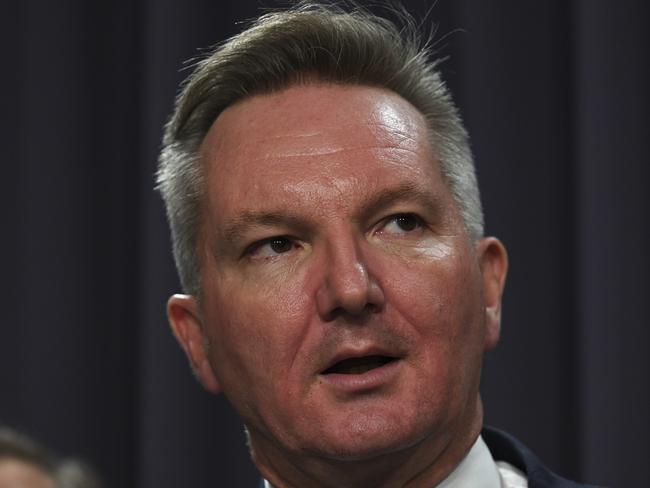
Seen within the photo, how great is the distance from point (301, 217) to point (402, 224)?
120 millimetres

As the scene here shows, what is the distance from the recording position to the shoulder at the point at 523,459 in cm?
143

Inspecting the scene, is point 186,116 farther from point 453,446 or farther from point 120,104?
point 120,104

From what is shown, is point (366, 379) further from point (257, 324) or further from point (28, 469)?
point (28, 469)

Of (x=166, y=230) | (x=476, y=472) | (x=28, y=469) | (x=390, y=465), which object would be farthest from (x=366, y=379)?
(x=166, y=230)

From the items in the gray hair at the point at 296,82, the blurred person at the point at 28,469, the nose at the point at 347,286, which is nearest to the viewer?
the nose at the point at 347,286

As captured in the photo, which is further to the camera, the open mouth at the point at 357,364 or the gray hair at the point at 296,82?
the gray hair at the point at 296,82

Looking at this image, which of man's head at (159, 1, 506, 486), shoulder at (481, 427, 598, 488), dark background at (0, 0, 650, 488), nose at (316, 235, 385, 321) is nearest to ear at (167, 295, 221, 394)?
man's head at (159, 1, 506, 486)

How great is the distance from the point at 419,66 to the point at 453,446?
480mm

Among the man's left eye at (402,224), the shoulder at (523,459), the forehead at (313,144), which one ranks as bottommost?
the shoulder at (523,459)

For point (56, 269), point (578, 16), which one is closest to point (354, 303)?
point (578, 16)

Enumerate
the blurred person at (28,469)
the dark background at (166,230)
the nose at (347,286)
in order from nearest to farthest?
the nose at (347,286), the blurred person at (28,469), the dark background at (166,230)

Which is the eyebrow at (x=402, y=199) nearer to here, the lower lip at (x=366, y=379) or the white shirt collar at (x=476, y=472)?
the lower lip at (x=366, y=379)

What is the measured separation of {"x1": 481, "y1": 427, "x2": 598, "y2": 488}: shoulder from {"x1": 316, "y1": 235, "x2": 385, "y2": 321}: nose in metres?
0.36

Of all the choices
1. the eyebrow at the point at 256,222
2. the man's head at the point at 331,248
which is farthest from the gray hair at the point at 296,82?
the eyebrow at the point at 256,222
